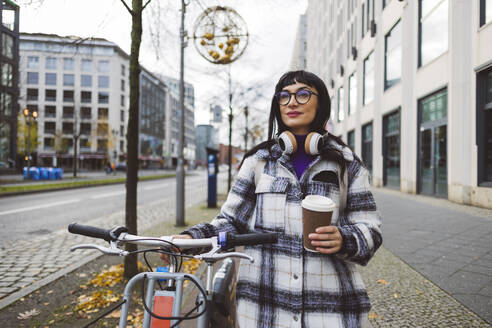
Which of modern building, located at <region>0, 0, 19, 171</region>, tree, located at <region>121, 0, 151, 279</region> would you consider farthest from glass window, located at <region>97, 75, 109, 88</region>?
tree, located at <region>121, 0, 151, 279</region>

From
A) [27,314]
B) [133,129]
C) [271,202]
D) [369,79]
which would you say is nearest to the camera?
[271,202]

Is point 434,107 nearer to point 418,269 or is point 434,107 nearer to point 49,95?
point 418,269

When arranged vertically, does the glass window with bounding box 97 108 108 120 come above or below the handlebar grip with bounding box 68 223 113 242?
above

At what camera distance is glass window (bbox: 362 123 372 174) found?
20.4 meters

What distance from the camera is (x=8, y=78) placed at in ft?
54.5

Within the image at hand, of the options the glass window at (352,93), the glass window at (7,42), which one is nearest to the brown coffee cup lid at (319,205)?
the glass window at (7,42)

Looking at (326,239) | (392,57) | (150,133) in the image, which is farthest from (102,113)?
(326,239)

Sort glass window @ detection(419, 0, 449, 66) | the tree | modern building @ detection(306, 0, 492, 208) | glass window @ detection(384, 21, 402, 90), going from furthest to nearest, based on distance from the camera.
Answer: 1. glass window @ detection(384, 21, 402, 90)
2. glass window @ detection(419, 0, 449, 66)
3. modern building @ detection(306, 0, 492, 208)
4. the tree

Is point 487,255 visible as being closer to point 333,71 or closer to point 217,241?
point 217,241

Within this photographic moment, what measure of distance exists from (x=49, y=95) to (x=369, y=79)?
61.7m

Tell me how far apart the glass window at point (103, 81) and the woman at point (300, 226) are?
6705 cm

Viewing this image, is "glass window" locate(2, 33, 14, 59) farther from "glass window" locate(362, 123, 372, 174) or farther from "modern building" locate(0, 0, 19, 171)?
"glass window" locate(362, 123, 372, 174)

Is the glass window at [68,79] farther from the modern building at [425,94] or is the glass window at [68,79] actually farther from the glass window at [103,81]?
the modern building at [425,94]

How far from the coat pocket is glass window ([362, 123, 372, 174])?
2021cm
